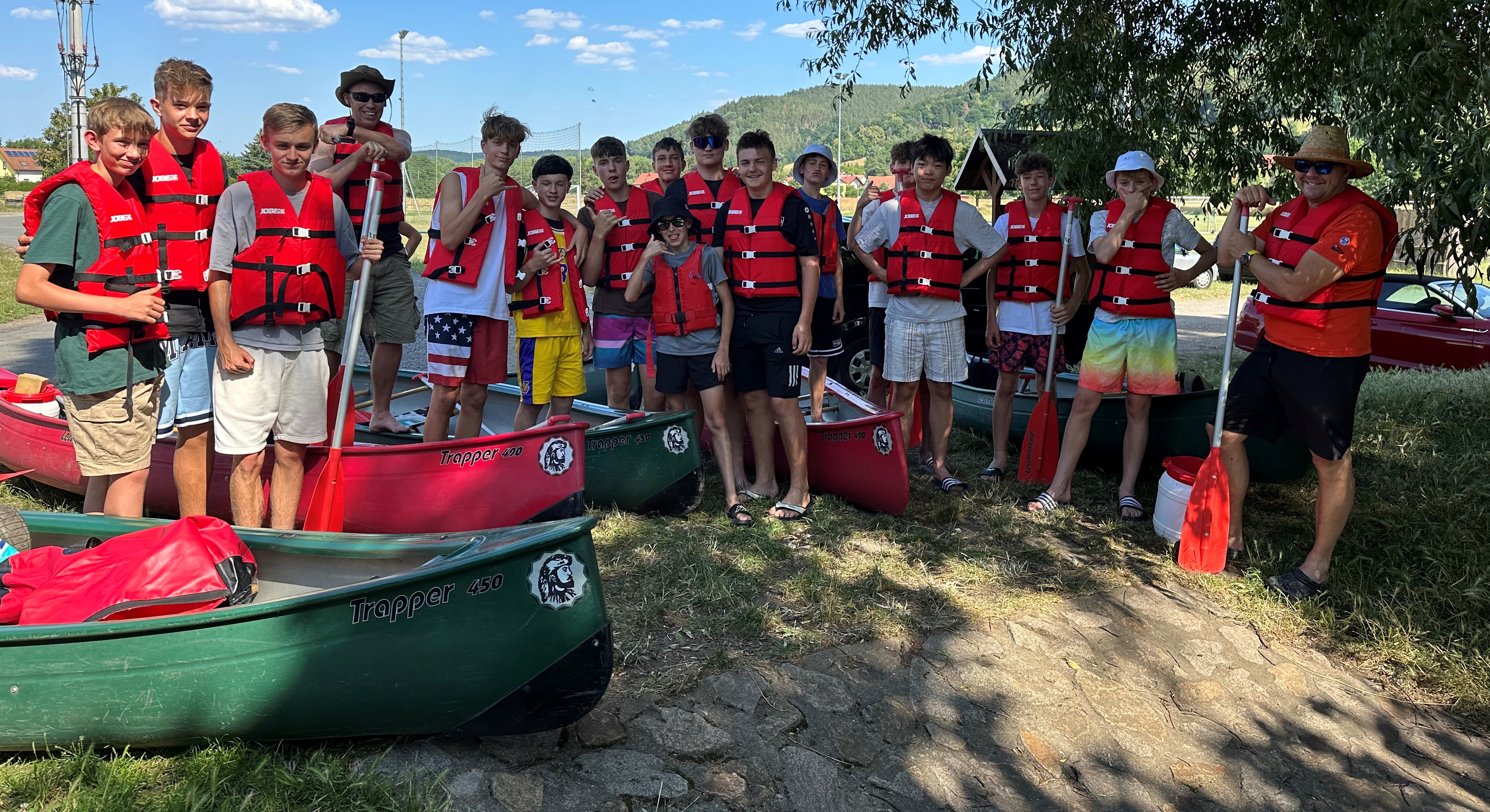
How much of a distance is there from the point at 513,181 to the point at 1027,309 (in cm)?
300

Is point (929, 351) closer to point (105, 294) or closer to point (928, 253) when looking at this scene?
point (928, 253)

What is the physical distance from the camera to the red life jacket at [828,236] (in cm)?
578

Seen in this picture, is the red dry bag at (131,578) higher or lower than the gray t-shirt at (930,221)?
lower

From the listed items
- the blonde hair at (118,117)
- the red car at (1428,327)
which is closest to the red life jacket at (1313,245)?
the blonde hair at (118,117)

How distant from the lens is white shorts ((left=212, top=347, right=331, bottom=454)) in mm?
4008

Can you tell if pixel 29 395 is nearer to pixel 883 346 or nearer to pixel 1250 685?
pixel 883 346

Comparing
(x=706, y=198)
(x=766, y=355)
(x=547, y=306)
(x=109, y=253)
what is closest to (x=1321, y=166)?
(x=766, y=355)

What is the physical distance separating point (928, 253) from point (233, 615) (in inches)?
159

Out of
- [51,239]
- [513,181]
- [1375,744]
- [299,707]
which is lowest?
[1375,744]

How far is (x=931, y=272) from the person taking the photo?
18.5 feet

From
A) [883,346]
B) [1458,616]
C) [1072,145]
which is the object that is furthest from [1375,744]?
[1072,145]

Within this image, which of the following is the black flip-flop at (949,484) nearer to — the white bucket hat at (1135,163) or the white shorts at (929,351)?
the white shorts at (929,351)

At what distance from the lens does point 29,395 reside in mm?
5797

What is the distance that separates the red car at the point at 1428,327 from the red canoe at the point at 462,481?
745 cm
